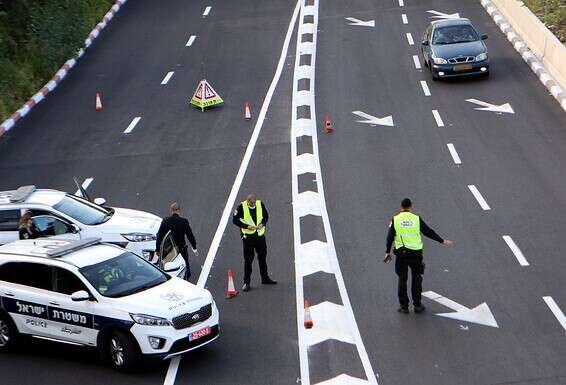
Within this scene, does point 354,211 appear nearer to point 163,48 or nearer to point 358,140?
point 358,140

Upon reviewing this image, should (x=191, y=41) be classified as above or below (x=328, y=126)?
below

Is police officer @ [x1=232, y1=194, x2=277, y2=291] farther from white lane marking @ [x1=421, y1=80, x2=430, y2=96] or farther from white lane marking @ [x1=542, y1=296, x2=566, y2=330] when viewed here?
white lane marking @ [x1=421, y1=80, x2=430, y2=96]

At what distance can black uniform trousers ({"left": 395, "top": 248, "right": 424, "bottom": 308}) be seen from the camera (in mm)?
15945

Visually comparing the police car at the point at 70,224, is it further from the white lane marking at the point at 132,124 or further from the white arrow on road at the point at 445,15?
the white arrow on road at the point at 445,15

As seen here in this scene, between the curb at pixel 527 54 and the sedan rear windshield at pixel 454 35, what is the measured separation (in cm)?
198

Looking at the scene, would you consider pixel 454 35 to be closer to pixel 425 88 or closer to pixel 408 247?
pixel 425 88

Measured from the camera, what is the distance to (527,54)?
3259cm

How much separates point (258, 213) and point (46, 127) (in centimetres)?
1327

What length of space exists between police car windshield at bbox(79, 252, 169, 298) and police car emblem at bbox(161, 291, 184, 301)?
1.40ft

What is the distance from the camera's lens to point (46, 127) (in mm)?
29125

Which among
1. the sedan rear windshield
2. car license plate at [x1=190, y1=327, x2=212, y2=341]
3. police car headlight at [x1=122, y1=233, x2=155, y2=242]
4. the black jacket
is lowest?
the sedan rear windshield

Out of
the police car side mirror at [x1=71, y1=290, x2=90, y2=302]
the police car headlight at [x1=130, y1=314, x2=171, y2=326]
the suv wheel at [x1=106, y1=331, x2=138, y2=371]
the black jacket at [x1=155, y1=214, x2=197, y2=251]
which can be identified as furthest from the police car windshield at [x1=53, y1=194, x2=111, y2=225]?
the police car headlight at [x1=130, y1=314, x2=171, y2=326]

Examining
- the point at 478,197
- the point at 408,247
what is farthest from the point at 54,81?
the point at 408,247

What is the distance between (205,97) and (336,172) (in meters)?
7.00
